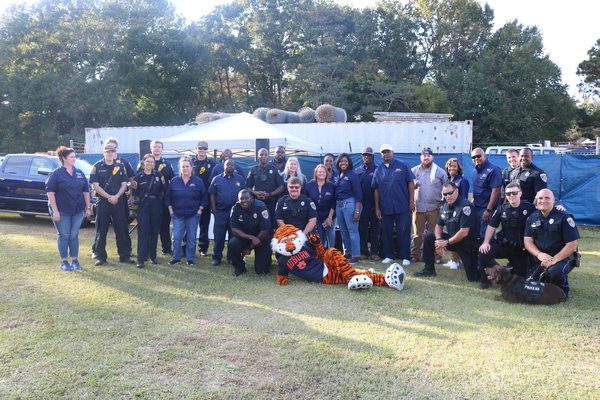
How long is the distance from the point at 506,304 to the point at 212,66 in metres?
35.4

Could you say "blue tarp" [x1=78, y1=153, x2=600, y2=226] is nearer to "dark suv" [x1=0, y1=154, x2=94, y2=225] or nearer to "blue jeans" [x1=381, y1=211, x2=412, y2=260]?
"blue jeans" [x1=381, y1=211, x2=412, y2=260]

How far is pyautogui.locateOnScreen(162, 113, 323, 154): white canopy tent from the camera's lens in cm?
896

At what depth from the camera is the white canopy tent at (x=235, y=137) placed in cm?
896

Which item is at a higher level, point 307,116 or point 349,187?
point 307,116

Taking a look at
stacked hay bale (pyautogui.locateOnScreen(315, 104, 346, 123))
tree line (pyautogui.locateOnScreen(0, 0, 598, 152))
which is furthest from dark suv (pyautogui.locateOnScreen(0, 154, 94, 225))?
tree line (pyautogui.locateOnScreen(0, 0, 598, 152))

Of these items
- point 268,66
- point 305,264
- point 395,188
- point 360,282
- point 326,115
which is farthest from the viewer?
point 268,66

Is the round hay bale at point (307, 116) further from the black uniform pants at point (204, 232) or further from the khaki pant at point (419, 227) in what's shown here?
the khaki pant at point (419, 227)

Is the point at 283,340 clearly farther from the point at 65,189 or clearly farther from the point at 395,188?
the point at 65,189

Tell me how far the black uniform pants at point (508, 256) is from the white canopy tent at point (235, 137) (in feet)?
14.7

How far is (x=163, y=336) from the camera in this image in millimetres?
4043

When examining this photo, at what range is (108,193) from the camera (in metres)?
6.76

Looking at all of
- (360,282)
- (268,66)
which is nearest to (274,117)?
(360,282)

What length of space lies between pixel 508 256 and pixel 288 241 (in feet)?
9.29

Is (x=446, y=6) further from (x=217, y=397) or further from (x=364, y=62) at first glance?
(x=217, y=397)
